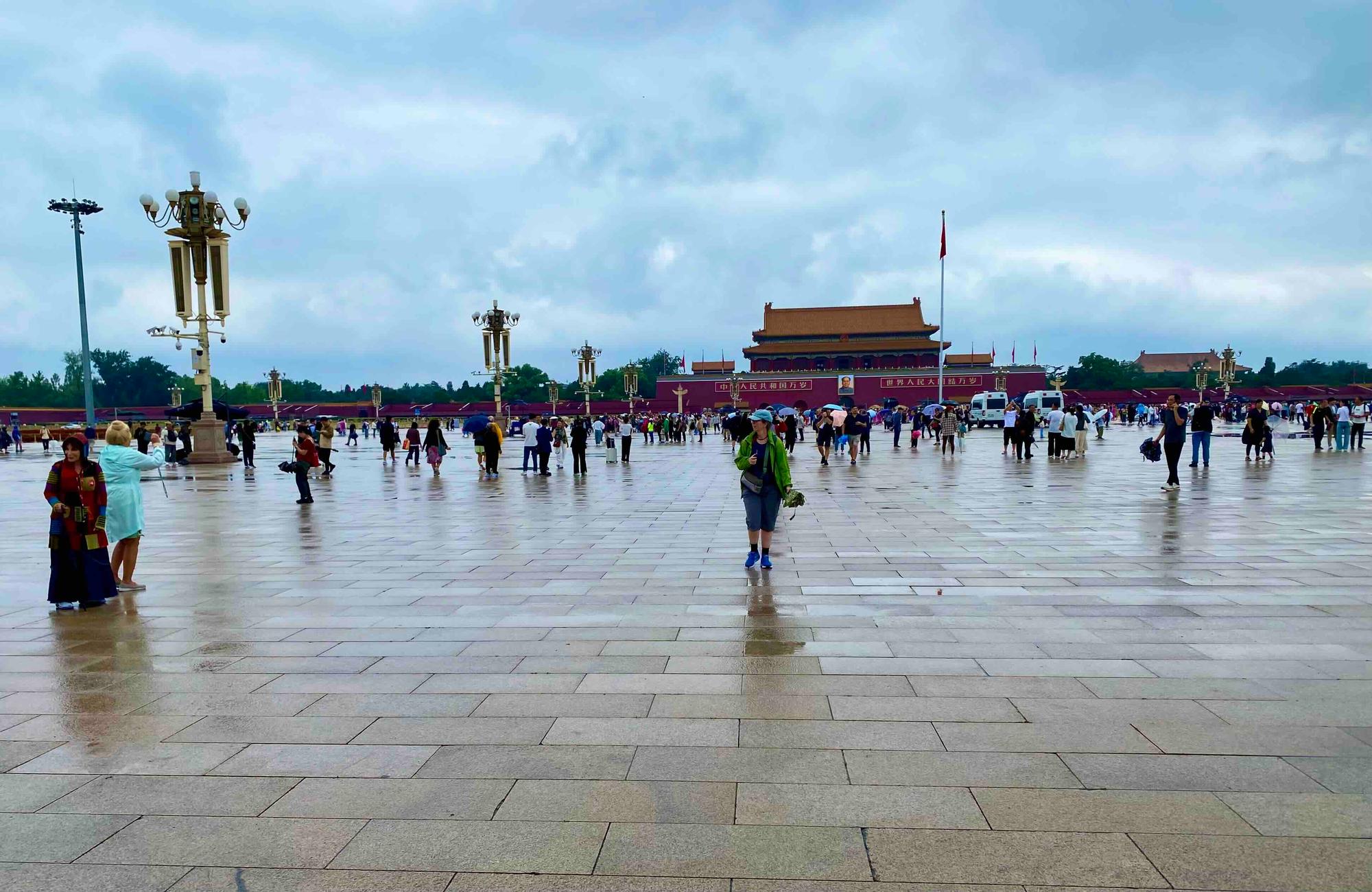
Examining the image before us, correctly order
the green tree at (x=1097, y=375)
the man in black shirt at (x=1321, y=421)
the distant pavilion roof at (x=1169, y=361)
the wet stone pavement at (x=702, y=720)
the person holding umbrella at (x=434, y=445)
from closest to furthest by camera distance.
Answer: the wet stone pavement at (x=702, y=720), the person holding umbrella at (x=434, y=445), the man in black shirt at (x=1321, y=421), the green tree at (x=1097, y=375), the distant pavilion roof at (x=1169, y=361)

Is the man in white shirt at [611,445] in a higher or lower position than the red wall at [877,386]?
lower

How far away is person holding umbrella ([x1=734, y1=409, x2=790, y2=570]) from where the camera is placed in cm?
658

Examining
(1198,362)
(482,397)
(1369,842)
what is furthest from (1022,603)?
(1198,362)

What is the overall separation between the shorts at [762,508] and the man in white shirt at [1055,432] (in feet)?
46.5

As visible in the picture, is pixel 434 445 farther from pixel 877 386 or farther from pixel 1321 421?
pixel 877 386

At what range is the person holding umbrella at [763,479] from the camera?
658 cm

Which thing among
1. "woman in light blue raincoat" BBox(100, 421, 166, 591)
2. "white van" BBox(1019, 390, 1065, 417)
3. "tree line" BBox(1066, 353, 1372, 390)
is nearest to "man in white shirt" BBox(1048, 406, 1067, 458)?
"woman in light blue raincoat" BBox(100, 421, 166, 591)

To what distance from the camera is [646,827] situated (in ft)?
8.40

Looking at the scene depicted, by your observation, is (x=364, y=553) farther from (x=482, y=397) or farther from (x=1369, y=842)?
(x=482, y=397)

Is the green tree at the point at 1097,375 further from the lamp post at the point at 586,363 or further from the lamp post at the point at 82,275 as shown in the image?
the lamp post at the point at 82,275

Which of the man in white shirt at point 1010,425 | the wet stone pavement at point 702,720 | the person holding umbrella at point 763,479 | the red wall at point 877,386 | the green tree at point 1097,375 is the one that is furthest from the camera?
the green tree at point 1097,375

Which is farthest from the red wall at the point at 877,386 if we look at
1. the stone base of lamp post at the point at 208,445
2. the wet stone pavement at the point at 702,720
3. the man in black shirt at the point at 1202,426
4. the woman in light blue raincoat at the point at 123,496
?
the woman in light blue raincoat at the point at 123,496

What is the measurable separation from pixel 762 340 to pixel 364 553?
6027 cm

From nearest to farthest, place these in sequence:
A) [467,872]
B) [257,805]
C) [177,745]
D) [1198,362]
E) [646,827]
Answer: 1. [467,872]
2. [646,827]
3. [257,805]
4. [177,745]
5. [1198,362]
